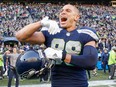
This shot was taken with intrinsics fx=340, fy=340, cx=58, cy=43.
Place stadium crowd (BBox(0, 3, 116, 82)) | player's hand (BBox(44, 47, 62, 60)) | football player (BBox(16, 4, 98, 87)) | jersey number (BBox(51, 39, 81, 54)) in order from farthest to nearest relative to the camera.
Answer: stadium crowd (BBox(0, 3, 116, 82)) < jersey number (BBox(51, 39, 81, 54)) < football player (BBox(16, 4, 98, 87)) < player's hand (BBox(44, 47, 62, 60))

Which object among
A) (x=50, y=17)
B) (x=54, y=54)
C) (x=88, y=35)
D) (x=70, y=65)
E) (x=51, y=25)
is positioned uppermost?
(x=51, y=25)

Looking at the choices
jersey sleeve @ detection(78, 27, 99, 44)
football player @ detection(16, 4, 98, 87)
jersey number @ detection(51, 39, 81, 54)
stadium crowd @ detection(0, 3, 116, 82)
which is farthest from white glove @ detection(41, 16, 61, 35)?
stadium crowd @ detection(0, 3, 116, 82)

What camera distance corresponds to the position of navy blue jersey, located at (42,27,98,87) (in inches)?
129

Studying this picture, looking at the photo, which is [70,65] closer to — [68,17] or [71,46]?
[71,46]

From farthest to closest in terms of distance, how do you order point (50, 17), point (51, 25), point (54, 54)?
1. point (50, 17)
2. point (51, 25)
3. point (54, 54)

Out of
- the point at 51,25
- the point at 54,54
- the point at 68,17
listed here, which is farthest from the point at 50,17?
the point at 54,54

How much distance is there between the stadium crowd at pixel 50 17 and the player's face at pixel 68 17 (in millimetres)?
17569

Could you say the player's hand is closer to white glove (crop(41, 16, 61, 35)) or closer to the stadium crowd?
white glove (crop(41, 16, 61, 35))

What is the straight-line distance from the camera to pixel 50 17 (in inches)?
1134

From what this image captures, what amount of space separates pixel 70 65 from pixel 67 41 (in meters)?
0.25

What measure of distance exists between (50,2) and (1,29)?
52.2 feet

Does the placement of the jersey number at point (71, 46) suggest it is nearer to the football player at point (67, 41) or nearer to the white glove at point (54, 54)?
the football player at point (67, 41)

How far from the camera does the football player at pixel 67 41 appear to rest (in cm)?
319

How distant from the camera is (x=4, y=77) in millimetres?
13344
